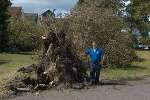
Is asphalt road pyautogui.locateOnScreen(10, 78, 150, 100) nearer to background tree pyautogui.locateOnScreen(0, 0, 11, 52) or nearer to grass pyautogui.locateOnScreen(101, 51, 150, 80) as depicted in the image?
grass pyautogui.locateOnScreen(101, 51, 150, 80)

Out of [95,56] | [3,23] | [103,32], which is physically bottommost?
[95,56]

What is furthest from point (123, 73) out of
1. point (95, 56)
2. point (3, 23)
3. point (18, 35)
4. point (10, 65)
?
point (18, 35)

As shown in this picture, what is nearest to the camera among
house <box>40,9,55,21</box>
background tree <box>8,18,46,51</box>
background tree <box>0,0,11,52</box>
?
house <box>40,9,55,21</box>

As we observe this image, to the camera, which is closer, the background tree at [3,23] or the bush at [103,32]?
the bush at [103,32]

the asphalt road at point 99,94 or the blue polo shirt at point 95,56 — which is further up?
the blue polo shirt at point 95,56

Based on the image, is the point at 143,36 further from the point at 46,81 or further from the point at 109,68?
the point at 46,81

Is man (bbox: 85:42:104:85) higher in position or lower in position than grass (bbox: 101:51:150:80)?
higher

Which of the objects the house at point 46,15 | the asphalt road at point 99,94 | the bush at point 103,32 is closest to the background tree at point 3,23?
the bush at point 103,32

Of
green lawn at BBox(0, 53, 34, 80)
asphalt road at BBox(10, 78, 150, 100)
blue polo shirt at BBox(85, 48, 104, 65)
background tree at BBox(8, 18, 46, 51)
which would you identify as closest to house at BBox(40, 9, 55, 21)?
blue polo shirt at BBox(85, 48, 104, 65)

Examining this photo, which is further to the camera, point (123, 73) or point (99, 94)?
point (123, 73)

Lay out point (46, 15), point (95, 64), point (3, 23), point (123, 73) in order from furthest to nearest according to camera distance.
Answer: point (3, 23)
point (123, 73)
point (46, 15)
point (95, 64)

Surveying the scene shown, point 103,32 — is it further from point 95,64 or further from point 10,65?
point 95,64

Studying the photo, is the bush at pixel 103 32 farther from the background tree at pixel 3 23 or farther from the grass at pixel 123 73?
the background tree at pixel 3 23

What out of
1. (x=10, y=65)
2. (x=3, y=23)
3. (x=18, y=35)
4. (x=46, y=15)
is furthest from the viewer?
(x=18, y=35)
